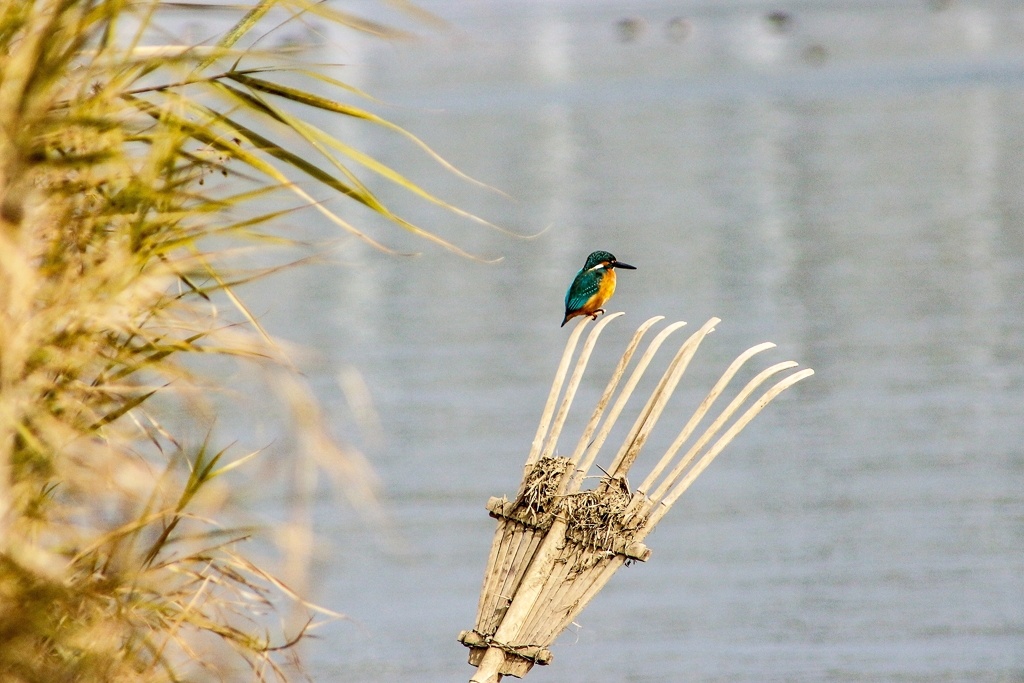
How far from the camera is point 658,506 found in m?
5.91

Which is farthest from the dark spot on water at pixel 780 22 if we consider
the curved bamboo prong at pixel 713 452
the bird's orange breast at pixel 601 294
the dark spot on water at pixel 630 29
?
the curved bamboo prong at pixel 713 452

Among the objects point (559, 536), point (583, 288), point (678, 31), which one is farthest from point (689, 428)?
point (678, 31)

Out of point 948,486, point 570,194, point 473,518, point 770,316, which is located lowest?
point 473,518

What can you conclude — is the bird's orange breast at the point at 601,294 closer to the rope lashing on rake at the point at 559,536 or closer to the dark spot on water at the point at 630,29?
the rope lashing on rake at the point at 559,536

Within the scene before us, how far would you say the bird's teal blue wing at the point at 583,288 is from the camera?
7.41 meters

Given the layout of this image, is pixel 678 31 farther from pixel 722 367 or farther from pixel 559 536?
pixel 559 536

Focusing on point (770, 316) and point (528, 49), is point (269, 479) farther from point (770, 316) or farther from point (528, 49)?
point (528, 49)

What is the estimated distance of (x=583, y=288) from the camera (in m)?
→ 7.53

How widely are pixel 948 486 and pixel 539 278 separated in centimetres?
2113

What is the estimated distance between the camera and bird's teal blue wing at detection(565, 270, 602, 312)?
24.3 feet

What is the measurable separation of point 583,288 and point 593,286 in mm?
118

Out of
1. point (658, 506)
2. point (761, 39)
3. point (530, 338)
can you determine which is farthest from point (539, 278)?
point (761, 39)

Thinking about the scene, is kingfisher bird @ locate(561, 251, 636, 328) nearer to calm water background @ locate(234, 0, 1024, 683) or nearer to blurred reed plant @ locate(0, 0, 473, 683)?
calm water background @ locate(234, 0, 1024, 683)

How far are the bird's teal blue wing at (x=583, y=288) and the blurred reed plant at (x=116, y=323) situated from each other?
353 cm
